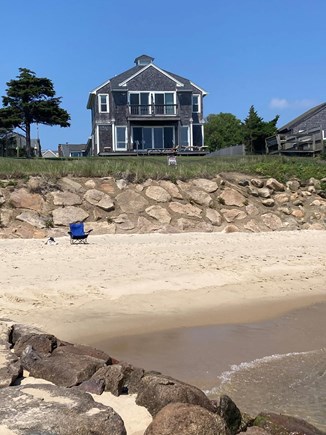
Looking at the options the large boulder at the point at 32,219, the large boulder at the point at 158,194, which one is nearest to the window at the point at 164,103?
the large boulder at the point at 158,194

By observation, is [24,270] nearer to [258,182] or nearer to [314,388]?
[314,388]

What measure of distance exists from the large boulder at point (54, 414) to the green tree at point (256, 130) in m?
41.0

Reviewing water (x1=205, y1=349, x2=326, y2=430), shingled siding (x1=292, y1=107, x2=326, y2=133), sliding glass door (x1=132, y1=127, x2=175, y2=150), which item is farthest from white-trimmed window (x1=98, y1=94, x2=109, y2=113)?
Answer: water (x1=205, y1=349, x2=326, y2=430)

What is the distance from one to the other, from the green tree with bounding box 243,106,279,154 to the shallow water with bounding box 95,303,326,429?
36604 mm

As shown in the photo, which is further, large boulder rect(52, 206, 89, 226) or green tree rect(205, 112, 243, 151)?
green tree rect(205, 112, 243, 151)

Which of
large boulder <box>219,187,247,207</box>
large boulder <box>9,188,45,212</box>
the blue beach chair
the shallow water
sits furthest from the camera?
large boulder <box>219,187,247,207</box>

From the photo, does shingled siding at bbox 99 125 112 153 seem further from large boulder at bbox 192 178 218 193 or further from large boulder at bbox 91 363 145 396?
large boulder at bbox 91 363 145 396

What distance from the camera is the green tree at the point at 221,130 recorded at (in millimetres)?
74319

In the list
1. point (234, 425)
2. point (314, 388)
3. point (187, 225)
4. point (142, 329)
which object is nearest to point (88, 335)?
point (142, 329)

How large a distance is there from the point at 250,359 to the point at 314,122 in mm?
49456

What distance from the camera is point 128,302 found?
397 inches

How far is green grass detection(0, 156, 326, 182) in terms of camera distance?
795 inches

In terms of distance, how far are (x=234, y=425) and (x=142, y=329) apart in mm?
4106

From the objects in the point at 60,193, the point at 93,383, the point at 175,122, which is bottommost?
the point at 93,383
